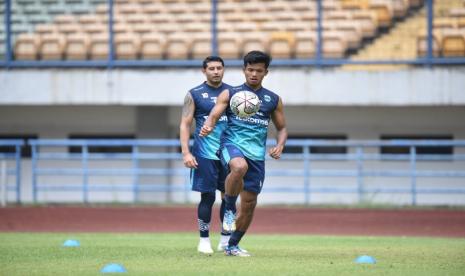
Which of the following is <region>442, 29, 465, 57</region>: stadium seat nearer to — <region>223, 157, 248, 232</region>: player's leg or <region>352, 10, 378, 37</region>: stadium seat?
<region>352, 10, 378, 37</region>: stadium seat

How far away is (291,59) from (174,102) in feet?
8.61

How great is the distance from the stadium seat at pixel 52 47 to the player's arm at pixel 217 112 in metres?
13.6

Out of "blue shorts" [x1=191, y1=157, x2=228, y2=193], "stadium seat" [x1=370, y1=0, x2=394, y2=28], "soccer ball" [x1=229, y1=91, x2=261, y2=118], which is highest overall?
"stadium seat" [x1=370, y1=0, x2=394, y2=28]

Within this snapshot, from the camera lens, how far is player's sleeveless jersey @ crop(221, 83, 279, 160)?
35.9 ft

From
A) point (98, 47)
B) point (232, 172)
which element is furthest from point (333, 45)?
point (232, 172)

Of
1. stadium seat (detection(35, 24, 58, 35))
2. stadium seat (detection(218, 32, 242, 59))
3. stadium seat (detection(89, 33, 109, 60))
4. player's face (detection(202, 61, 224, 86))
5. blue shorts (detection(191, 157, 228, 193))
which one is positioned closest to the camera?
blue shorts (detection(191, 157, 228, 193))

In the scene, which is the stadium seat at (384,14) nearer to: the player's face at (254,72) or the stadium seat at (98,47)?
the stadium seat at (98,47)

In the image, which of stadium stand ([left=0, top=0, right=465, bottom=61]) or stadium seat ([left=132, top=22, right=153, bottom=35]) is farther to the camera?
stadium seat ([left=132, top=22, right=153, bottom=35])

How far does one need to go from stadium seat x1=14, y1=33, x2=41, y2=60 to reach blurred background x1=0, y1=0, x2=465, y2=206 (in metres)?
0.03

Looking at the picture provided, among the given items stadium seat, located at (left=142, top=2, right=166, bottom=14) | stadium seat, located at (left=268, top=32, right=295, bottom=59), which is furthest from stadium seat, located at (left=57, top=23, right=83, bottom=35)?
stadium seat, located at (left=268, top=32, right=295, bottom=59)

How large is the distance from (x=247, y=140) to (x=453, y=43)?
1249 centimetres

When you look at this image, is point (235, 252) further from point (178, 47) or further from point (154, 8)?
point (154, 8)

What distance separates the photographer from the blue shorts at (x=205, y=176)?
11555mm

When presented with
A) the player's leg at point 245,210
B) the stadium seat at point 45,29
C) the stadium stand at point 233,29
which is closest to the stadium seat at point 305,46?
the stadium stand at point 233,29
